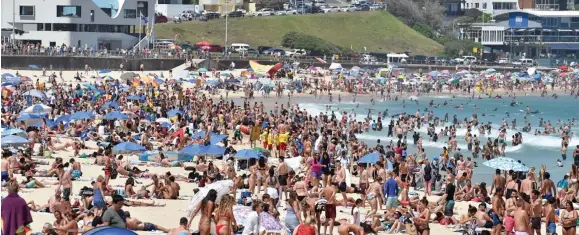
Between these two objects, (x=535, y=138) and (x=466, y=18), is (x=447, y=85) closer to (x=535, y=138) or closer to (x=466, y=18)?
(x=535, y=138)

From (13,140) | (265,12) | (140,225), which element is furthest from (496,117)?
(265,12)

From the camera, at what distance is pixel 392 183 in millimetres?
19062

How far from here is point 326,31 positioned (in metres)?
98.6

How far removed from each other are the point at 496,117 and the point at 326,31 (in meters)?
46.1

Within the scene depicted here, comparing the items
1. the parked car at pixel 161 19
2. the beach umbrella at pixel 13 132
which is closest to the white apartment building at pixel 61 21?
the parked car at pixel 161 19

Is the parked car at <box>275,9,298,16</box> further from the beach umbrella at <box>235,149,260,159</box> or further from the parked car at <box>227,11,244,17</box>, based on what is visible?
the beach umbrella at <box>235,149,260,159</box>

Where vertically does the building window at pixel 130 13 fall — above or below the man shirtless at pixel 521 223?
above

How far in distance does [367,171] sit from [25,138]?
814cm

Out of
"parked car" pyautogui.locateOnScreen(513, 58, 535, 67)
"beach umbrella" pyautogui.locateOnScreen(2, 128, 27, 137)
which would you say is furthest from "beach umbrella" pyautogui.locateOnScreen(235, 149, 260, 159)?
"parked car" pyautogui.locateOnScreen(513, 58, 535, 67)

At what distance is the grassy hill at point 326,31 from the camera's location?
89.0 meters

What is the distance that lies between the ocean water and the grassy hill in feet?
86.9

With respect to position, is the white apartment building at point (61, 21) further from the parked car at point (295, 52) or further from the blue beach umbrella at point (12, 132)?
the blue beach umbrella at point (12, 132)

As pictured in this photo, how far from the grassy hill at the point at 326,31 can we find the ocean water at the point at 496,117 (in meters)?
26.5

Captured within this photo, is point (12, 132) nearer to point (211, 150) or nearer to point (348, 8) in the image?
point (211, 150)
